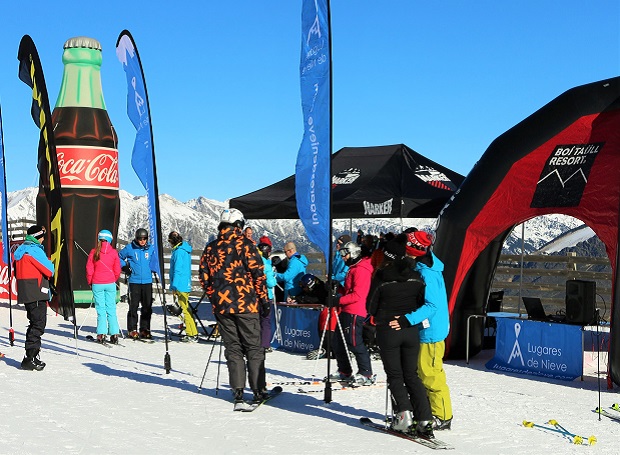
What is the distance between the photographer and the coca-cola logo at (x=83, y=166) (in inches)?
878

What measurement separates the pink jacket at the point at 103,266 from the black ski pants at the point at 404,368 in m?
7.59

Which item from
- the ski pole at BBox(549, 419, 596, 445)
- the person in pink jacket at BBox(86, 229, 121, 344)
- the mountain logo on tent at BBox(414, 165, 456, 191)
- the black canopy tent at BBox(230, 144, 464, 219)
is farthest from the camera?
the mountain logo on tent at BBox(414, 165, 456, 191)

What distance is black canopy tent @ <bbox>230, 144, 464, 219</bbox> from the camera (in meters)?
16.0

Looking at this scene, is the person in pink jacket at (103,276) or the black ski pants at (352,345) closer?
the black ski pants at (352,345)

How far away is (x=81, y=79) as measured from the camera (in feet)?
76.2

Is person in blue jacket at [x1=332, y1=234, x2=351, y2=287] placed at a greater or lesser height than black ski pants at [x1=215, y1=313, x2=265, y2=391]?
greater

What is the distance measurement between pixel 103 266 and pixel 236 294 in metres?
6.09

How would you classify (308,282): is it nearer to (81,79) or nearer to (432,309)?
(432,309)

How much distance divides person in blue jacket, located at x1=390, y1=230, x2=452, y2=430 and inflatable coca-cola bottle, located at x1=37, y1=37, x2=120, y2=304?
1574 centimetres

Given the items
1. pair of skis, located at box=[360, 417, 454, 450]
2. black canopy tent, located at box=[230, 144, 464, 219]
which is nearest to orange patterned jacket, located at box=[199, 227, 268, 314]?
pair of skis, located at box=[360, 417, 454, 450]

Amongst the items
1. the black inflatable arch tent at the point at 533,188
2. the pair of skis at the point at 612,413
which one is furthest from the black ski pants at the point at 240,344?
the black inflatable arch tent at the point at 533,188

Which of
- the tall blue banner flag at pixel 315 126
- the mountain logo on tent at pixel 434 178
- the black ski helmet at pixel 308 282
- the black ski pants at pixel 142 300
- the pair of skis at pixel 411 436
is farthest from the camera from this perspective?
the mountain logo on tent at pixel 434 178

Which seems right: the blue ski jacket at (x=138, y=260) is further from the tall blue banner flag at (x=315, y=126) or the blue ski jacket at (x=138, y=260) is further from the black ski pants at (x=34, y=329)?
the tall blue banner flag at (x=315, y=126)

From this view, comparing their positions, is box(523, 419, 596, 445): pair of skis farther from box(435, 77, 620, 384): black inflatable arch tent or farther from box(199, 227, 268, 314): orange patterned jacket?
box(435, 77, 620, 384): black inflatable arch tent
